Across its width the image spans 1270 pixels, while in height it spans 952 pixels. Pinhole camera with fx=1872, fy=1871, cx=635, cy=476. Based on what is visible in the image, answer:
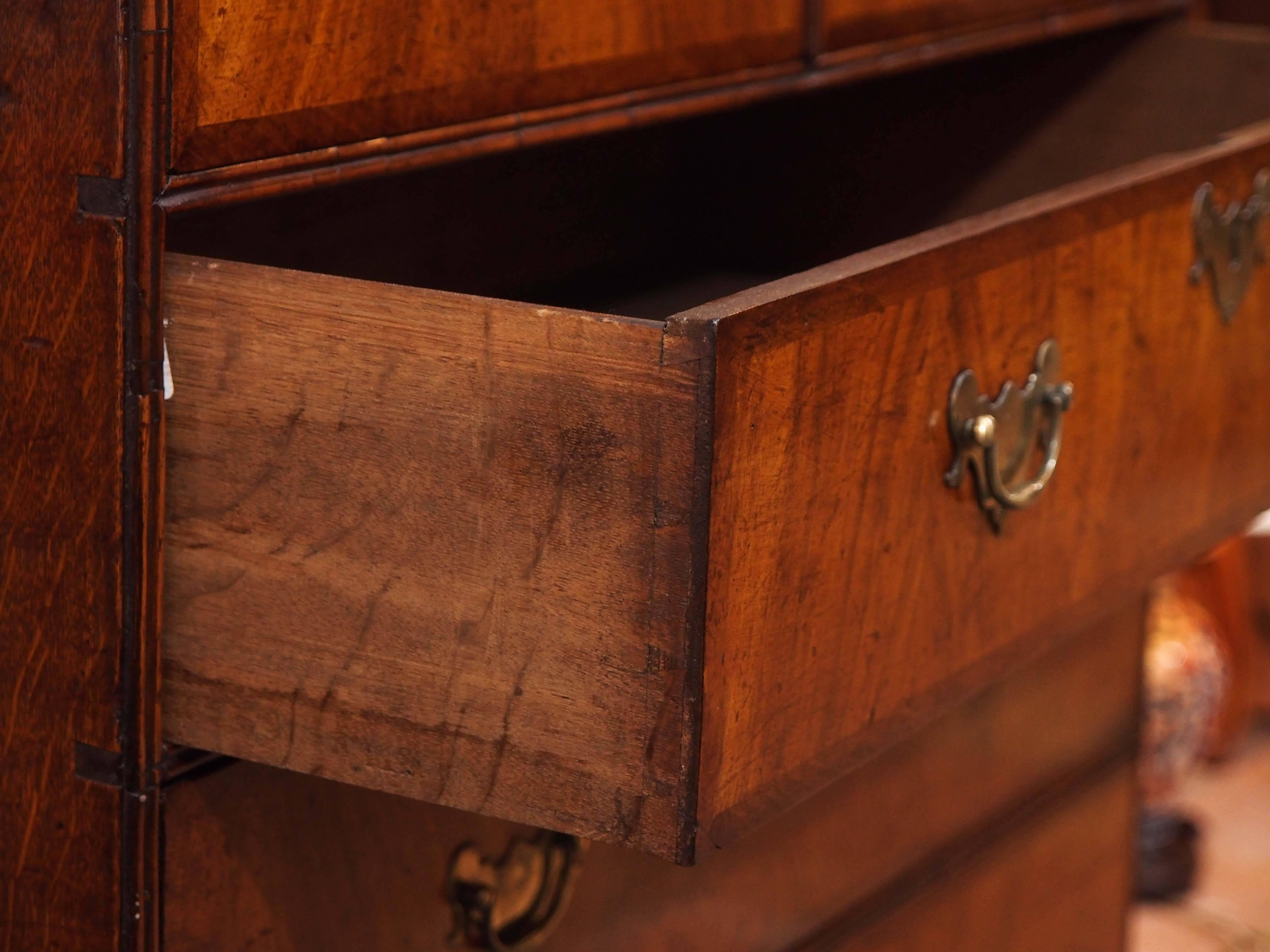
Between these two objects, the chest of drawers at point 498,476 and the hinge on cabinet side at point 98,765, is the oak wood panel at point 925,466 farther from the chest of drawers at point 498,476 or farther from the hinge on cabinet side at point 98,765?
the hinge on cabinet side at point 98,765

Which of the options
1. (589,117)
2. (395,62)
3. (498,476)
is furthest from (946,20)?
(498,476)

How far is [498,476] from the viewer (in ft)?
1.76

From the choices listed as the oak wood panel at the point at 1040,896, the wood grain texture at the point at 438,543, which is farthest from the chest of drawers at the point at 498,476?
the oak wood panel at the point at 1040,896

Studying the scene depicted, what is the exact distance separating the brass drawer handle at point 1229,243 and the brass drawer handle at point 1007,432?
0.47 ft

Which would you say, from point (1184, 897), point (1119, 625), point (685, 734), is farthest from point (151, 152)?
point (1184, 897)

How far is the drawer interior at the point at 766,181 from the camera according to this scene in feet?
2.64

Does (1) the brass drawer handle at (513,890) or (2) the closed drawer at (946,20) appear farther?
(2) the closed drawer at (946,20)

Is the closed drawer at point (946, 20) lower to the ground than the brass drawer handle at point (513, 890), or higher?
higher

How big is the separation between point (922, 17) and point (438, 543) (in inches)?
20.5

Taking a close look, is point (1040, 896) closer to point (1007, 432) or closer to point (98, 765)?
Answer: point (1007, 432)

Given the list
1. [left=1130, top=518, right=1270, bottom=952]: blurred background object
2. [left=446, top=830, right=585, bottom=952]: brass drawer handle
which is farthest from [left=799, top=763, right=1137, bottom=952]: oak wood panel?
[left=1130, top=518, right=1270, bottom=952]: blurred background object

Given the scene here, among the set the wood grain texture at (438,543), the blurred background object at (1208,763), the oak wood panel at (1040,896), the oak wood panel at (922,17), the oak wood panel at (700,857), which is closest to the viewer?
the wood grain texture at (438,543)

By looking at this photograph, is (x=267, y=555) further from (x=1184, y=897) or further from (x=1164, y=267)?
(x=1184, y=897)

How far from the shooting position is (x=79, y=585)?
596mm
